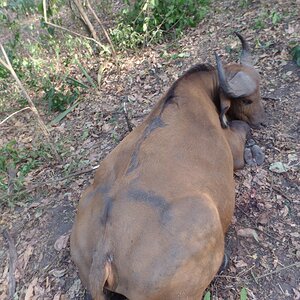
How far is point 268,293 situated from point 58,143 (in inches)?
133

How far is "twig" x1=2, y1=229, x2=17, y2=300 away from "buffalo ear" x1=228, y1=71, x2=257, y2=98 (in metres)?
2.79

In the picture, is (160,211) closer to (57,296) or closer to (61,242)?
(57,296)

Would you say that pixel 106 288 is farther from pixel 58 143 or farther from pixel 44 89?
pixel 44 89

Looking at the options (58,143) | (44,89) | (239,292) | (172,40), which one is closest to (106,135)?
(58,143)

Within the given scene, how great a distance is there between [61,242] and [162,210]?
5.58ft

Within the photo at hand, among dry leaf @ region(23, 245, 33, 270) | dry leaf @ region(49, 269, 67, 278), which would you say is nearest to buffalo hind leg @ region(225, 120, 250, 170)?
dry leaf @ region(49, 269, 67, 278)

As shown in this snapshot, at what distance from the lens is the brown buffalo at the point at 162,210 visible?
2.94m

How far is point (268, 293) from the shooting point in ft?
11.8

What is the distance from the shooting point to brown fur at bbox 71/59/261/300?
9.64 feet

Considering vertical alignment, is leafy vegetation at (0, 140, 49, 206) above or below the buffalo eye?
above

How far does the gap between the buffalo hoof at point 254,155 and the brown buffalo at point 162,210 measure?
75 cm

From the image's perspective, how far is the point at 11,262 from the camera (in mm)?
4367

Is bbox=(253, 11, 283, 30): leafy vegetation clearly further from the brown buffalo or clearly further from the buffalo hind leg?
the brown buffalo

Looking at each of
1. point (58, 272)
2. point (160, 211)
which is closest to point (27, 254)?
point (58, 272)
